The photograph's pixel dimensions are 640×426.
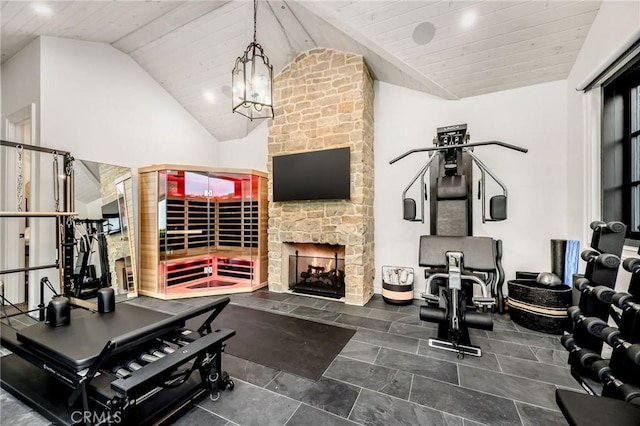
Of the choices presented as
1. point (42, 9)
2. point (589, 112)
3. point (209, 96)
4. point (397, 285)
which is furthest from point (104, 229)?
point (589, 112)

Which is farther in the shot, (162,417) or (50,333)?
(50,333)

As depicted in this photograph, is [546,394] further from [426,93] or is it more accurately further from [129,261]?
[129,261]

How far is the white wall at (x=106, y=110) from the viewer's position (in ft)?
11.5

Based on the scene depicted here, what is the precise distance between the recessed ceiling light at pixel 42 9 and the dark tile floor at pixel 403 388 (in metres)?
3.89

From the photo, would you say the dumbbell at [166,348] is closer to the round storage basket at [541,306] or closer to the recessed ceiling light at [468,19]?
the round storage basket at [541,306]

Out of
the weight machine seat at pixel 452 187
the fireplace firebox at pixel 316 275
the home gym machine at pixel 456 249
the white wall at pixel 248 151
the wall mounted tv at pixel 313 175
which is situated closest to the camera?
the home gym machine at pixel 456 249

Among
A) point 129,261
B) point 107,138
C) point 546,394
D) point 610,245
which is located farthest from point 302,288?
point 107,138

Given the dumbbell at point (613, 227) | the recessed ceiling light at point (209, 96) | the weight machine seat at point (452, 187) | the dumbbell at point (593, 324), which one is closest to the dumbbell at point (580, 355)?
the dumbbell at point (593, 324)

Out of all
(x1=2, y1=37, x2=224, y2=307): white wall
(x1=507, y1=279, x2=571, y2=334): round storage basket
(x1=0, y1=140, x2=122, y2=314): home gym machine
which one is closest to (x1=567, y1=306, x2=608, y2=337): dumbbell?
(x1=507, y1=279, x2=571, y2=334): round storage basket

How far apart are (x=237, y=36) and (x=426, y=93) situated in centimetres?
292

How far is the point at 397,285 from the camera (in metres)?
3.65

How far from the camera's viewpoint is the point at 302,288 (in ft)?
14.2

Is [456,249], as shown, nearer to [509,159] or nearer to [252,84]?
[509,159]

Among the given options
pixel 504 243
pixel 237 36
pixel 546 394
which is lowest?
pixel 546 394
